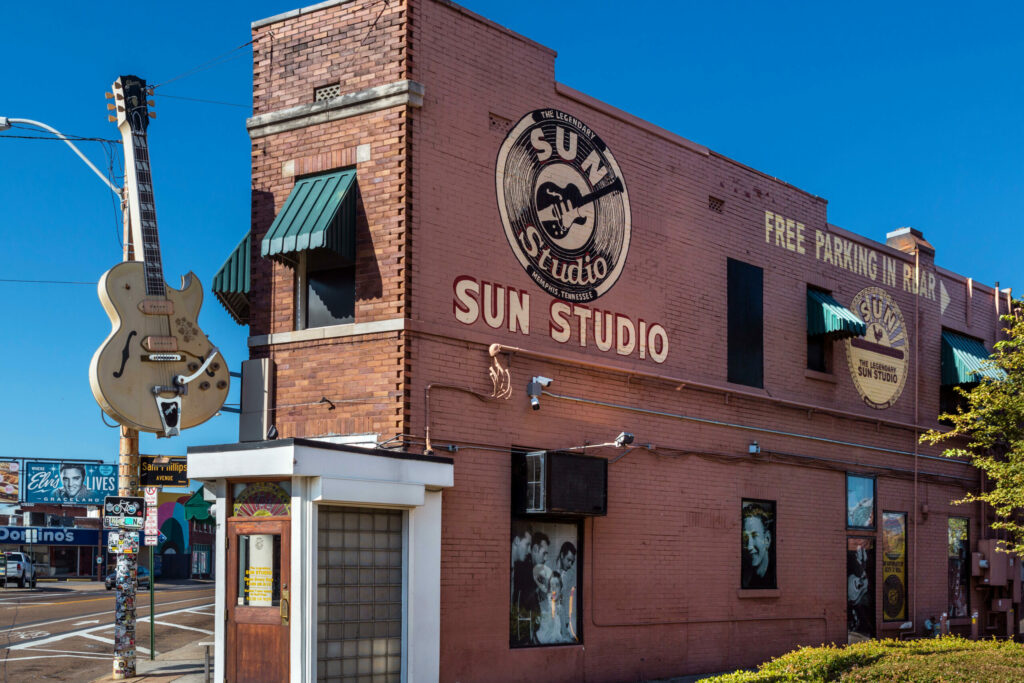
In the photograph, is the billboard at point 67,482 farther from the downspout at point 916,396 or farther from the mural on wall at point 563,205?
the mural on wall at point 563,205

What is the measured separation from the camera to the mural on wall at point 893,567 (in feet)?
75.9

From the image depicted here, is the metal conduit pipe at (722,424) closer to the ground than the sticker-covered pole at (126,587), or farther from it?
farther from it

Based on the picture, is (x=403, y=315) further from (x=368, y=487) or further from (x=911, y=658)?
(x=911, y=658)

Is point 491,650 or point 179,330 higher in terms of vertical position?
point 179,330

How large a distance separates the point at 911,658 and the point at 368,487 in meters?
7.09

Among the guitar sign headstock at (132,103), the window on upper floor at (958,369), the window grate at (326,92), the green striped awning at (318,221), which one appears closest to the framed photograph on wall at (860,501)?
the window on upper floor at (958,369)

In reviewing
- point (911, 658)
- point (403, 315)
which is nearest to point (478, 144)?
point (403, 315)

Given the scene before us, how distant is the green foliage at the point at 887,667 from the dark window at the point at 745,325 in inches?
263

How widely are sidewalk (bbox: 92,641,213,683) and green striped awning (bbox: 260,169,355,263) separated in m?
6.32

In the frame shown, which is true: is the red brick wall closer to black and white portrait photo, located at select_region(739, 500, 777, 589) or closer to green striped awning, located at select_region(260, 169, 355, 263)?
green striped awning, located at select_region(260, 169, 355, 263)

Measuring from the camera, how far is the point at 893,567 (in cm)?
2342

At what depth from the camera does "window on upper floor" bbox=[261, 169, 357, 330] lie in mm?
14898

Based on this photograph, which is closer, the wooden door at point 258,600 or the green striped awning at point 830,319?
the wooden door at point 258,600

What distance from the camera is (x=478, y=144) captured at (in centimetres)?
1611
